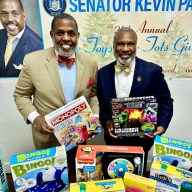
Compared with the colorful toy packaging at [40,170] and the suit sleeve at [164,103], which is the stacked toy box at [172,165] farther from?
the colorful toy packaging at [40,170]

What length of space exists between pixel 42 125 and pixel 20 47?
82cm

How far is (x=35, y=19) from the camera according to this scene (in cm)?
174

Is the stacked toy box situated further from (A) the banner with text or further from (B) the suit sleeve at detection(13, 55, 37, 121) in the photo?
(A) the banner with text

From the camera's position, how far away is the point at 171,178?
3.19 ft

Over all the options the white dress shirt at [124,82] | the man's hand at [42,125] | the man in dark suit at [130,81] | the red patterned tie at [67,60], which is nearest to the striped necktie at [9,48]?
the red patterned tie at [67,60]

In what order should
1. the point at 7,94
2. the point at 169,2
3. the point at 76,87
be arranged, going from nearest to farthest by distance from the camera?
Result: the point at 76,87 < the point at 169,2 < the point at 7,94

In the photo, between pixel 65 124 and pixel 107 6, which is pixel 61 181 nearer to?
pixel 65 124

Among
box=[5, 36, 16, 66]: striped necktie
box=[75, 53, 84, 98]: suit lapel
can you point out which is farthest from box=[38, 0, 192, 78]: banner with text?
box=[75, 53, 84, 98]: suit lapel

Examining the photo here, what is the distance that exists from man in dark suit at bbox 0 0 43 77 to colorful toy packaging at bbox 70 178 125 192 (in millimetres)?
1231

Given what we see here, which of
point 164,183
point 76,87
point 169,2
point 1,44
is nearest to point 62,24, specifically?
point 76,87

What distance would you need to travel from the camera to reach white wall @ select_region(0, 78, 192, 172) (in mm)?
1960

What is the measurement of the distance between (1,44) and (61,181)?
1.28m

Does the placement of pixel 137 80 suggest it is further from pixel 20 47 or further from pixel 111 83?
pixel 20 47

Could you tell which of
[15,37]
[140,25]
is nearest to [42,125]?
[15,37]
